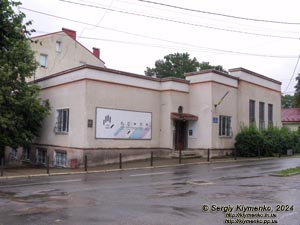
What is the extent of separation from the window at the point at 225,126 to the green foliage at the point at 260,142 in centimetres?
88

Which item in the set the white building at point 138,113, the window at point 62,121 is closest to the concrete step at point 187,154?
the white building at point 138,113

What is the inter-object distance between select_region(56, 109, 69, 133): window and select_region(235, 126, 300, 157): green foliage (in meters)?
13.2

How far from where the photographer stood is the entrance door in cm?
2936

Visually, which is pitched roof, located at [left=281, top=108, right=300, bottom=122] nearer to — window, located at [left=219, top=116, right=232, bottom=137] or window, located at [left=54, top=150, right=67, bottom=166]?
window, located at [left=219, top=116, right=232, bottom=137]

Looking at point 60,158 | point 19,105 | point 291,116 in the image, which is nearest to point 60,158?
point 60,158

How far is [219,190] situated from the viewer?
12586mm

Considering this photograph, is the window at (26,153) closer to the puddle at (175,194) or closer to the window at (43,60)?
the window at (43,60)

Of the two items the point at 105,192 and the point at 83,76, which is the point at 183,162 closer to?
the point at 83,76

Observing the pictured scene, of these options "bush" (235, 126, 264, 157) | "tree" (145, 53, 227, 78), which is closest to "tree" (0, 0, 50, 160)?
"bush" (235, 126, 264, 157)

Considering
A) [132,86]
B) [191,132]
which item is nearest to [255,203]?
[132,86]

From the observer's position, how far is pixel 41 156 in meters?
29.0

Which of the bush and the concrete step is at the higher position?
the bush

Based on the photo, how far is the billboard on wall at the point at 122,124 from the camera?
24578 millimetres

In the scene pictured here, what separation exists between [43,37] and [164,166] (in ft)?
79.0
